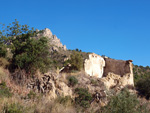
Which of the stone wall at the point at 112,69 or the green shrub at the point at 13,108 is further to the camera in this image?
the stone wall at the point at 112,69

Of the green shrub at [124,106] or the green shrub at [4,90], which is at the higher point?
the green shrub at [4,90]

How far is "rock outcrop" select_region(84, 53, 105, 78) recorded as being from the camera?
26362mm

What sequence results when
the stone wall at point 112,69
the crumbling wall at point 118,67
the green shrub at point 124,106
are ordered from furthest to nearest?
the crumbling wall at point 118,67 → the stone wall at point 112,69 → the green shrub at point 124,106

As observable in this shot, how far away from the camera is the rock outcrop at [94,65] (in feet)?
86.5

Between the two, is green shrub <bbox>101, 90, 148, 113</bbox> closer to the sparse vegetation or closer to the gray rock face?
the sparse vegetation

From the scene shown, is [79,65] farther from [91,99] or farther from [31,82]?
[31,82]

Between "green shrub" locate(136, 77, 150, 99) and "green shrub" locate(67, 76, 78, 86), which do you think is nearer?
"green shrub" locate(67, 76, 78, 86)

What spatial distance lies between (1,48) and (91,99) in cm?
805

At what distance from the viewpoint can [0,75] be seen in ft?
41.9

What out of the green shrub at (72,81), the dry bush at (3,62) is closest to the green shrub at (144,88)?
the green shrub at (72,81)

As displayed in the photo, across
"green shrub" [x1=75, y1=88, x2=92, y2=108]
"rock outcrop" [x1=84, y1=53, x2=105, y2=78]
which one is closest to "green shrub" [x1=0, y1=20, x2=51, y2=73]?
"green shrub" [x1=75, y1=88, x2=92, y2=108]

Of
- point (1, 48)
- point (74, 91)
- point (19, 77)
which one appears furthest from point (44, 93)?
point (1, 48)

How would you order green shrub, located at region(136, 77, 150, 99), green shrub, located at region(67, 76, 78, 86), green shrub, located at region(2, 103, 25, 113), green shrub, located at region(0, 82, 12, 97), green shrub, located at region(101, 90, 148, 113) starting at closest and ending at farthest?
green shrub, located at region(2, 103, 25, 113), green shrub, located at region(101, 90, 148, 113), green shrub, located at region(0, 82, 12, 97), green shrub, located at region(67, 76, 78, 86), green shrub, located at region(136, 77, 150, 99)

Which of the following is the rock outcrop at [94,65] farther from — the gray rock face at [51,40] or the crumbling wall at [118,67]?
the gray rock face at [51,40]
